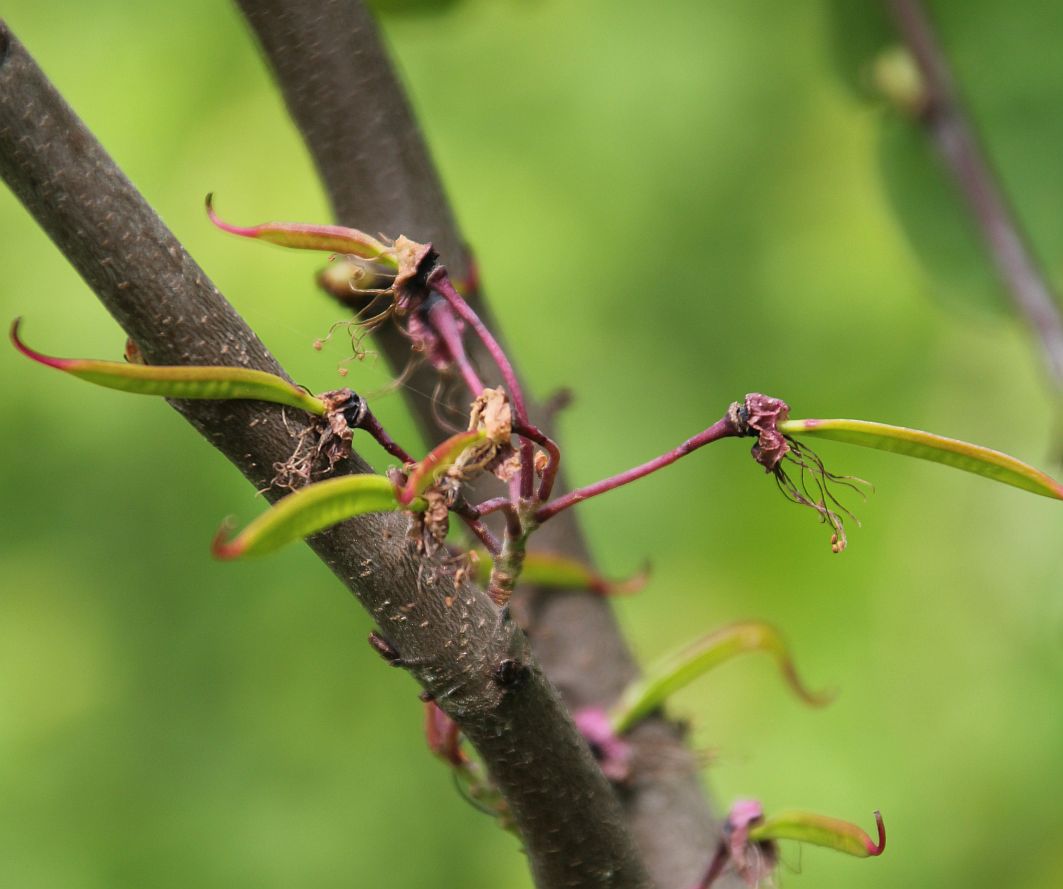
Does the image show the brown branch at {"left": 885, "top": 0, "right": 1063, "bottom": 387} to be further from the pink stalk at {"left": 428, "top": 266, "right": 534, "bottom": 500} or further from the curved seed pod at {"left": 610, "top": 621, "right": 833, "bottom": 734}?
the pink stalk at {"left": 428, "top": 266, "right": 534, "bottom": 500}

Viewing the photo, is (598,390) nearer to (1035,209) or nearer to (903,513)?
(903,513)

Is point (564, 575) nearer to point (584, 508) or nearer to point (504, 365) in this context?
point (504, 365)

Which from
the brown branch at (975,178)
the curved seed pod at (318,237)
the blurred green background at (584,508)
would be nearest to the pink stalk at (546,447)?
the curved seed pod at (318,237)

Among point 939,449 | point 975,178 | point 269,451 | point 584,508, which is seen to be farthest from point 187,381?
point 584,508

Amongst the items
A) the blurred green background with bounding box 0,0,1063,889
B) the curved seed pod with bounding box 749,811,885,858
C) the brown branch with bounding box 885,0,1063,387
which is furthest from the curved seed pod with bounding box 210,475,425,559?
the blurred green background with bounding box 0,0,1063,889

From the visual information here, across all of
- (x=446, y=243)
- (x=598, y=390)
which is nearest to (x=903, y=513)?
(x=598, y=390)

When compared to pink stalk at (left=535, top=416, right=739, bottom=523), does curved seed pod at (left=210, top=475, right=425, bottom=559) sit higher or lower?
higher
